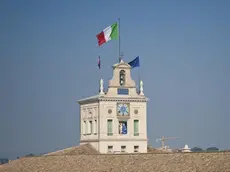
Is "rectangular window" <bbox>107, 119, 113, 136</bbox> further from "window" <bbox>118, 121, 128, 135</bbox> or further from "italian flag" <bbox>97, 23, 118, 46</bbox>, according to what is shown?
"italian flag" <bbox>97, 23, 118, 46</bbox>

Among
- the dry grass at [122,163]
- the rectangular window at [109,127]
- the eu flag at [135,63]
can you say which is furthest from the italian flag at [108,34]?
the dry grass at [122,163]

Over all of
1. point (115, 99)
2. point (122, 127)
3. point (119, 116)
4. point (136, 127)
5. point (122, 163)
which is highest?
point (115, 99)

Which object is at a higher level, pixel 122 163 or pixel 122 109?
pixel 122 109

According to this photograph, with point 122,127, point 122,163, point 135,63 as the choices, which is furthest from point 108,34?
point 122,163

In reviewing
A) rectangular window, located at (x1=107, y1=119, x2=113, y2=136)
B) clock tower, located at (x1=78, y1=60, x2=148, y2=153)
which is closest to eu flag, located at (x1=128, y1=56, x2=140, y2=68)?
clock tower, located at (x1=78, y1=60, x2=148, y2=153)

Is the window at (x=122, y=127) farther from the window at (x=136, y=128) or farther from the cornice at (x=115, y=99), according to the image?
the cornice at (x=115, y=99)

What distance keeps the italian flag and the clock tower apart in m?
2.95

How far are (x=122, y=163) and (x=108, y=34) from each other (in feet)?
60.2

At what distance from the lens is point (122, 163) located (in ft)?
223

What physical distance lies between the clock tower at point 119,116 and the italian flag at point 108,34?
2.95 metres

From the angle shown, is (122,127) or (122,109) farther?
(122,127)

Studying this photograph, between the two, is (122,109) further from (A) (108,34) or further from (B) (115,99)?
(A) (108,34)

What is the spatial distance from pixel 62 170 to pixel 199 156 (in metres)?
15.1

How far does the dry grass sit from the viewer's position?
59312 millimetres
